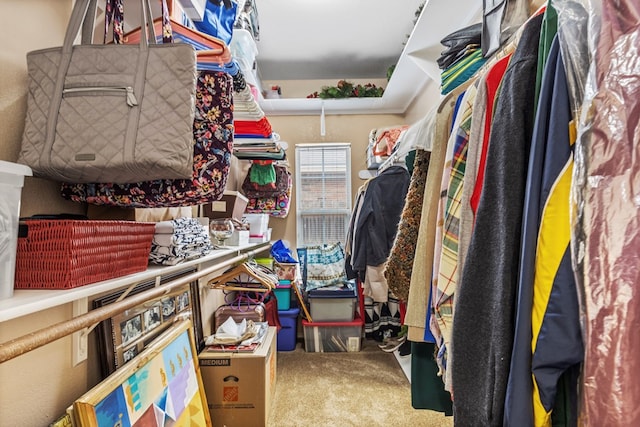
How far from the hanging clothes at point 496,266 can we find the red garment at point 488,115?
0.27 feet

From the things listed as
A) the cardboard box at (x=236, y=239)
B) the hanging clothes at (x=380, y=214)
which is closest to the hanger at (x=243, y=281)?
the cardboard box at (x=236, y=239)

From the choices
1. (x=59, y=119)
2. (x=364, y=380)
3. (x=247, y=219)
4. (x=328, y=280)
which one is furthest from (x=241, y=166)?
(x=59, y=119)

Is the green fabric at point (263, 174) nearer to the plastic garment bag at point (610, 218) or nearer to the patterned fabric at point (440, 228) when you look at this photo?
the patterned fabric at point (440, 228)

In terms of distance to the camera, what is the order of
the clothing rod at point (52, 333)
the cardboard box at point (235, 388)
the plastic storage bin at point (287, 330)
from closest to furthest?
the clothing rod at point (52, 333) < the cardboard box at point (235, 388) < the plastic storage bin at point (287, 330)

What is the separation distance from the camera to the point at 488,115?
0.75m

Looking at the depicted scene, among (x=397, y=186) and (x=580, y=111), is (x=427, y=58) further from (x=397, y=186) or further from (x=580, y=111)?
(x=580, y=111)

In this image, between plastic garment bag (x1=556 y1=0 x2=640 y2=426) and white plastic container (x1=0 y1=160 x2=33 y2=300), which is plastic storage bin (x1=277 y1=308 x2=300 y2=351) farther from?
plastic garment bag (x1=556 y1=0 x2=640 y2=426)

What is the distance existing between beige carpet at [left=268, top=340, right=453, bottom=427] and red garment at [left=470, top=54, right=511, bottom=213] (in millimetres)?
1673

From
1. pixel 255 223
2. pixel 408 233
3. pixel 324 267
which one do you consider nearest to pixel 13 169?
pixel 408 233

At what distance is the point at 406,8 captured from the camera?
8.64ft

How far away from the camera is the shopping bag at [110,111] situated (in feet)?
2.39

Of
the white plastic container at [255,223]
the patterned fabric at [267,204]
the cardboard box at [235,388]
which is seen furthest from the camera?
the patterned fabric at [267,204]

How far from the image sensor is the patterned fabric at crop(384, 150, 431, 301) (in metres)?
1.22

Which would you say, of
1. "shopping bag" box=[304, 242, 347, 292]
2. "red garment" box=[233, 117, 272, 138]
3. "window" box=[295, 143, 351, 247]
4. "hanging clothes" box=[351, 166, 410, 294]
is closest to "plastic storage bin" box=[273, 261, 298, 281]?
"shopping bag" box=[304, 242, 347, 292]
